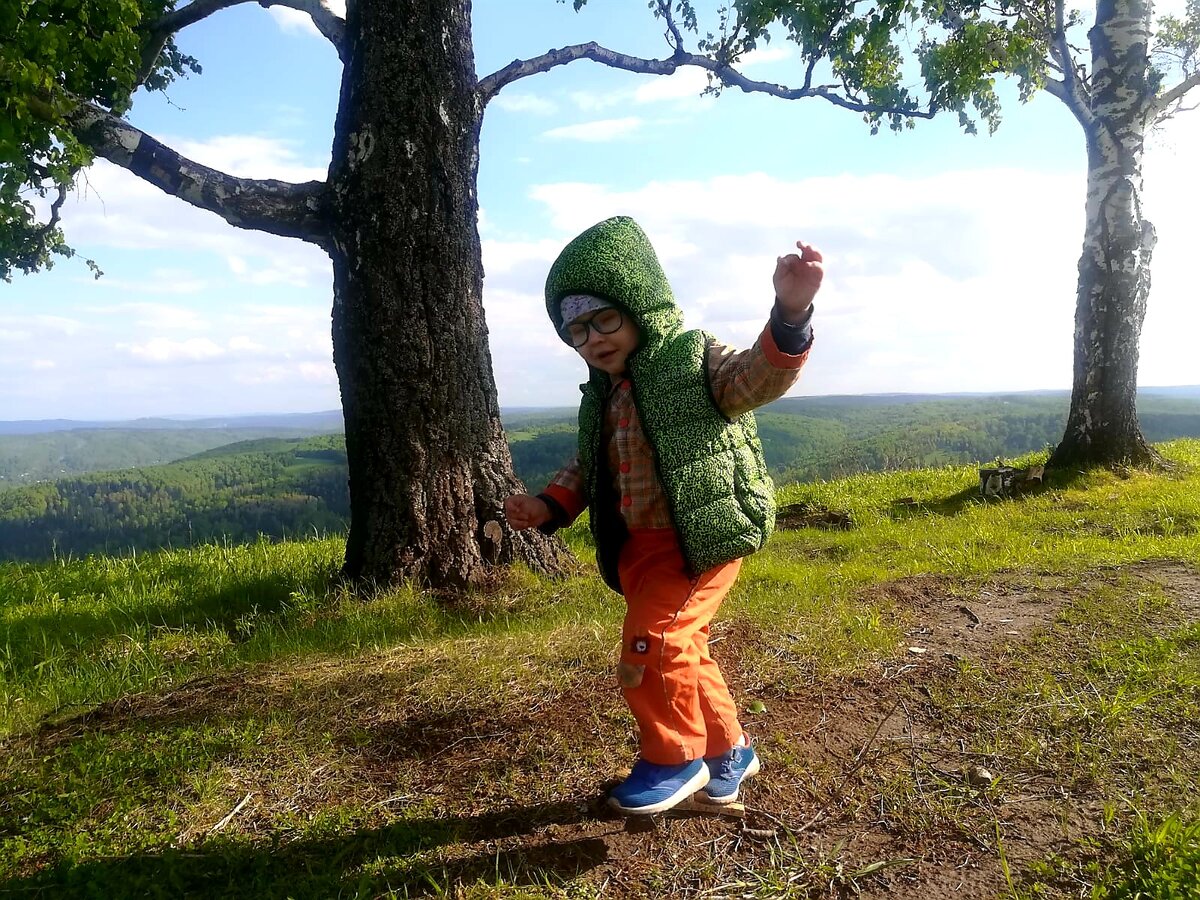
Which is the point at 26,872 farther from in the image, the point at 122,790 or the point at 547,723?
the point at 547,723

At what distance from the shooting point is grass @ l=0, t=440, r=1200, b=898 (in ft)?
8.11

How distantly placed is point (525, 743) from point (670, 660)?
100 cm

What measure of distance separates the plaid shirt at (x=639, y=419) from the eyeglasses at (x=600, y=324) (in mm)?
201

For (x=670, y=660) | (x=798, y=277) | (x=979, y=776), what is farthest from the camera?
(x=979, y=776)

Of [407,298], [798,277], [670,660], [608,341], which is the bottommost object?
[670,660]

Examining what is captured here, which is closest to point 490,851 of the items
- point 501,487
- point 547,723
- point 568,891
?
point 568,891

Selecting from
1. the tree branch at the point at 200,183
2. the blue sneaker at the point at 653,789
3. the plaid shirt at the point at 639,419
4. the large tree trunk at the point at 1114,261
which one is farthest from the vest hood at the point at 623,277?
the large tree trunk at the point at 1114,261

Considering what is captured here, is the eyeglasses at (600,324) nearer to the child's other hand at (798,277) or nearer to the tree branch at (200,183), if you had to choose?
the child's other hand at (798,277)

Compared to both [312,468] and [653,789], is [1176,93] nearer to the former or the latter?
[653,789]

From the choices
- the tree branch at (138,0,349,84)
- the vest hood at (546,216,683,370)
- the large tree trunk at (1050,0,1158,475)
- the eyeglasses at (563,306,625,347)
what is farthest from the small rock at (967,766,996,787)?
the large tree trunk at (1050,0,1158,475)

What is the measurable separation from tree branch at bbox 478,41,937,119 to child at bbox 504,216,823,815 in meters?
3.51

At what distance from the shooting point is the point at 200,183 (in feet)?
16.5

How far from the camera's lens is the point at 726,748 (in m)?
2.72

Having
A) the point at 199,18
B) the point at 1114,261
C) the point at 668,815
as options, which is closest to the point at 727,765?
the point at 668,815
